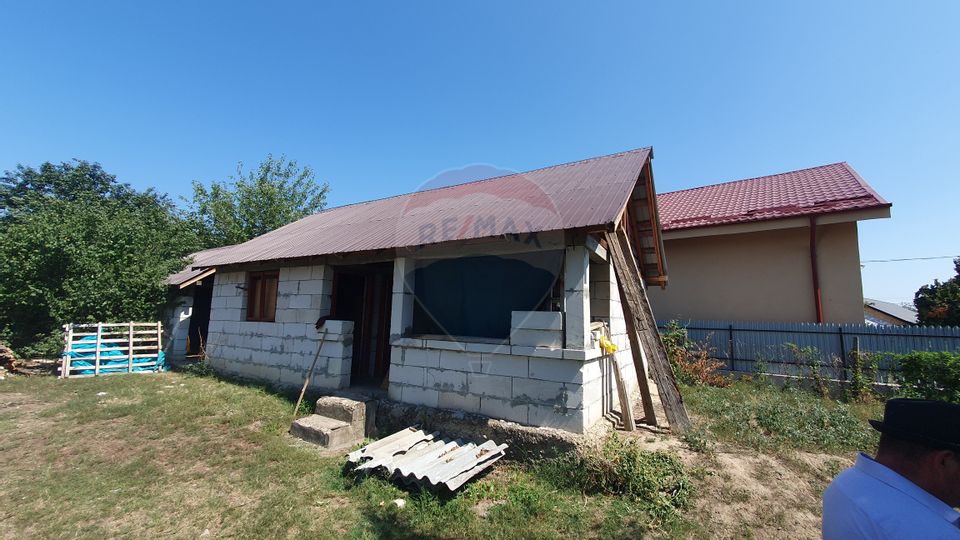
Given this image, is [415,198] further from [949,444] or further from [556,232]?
[949,444]

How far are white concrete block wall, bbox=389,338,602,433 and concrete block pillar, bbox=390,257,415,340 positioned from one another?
24 centimetres

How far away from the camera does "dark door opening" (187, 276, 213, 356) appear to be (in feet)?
37.9

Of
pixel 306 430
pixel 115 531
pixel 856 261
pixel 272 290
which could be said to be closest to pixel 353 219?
pixel 272 290

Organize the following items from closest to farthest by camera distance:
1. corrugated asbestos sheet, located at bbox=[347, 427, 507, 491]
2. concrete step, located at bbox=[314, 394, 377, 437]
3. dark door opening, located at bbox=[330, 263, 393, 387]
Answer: corrugated asbestos sheet, located at bbox=[347, 427, 507, 491] → concrete step, located at bbox=[314, 394, 377, 437] → dark door opening, located at bbox=[330, 263, 393, 387]

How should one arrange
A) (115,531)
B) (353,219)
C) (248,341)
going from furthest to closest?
(353,219), (248,341), (115,531)

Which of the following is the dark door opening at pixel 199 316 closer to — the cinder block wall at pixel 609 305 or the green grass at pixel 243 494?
Result: the green grass at pixel 243 494

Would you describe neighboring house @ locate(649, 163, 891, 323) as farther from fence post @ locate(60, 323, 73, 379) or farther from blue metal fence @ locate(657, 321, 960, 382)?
fence post @ locate(60, 323, 73, 379)

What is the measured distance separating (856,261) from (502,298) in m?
8.95

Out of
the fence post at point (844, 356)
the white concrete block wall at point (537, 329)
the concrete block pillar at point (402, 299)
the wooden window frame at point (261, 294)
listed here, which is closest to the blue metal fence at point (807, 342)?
the fence post at point (844, 356)

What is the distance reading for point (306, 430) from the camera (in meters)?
5.39

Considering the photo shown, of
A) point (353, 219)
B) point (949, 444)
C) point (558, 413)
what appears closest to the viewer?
point (949, 444)

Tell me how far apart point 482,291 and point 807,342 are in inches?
300

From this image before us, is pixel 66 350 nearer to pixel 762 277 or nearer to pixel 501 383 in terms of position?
pixel 501 383

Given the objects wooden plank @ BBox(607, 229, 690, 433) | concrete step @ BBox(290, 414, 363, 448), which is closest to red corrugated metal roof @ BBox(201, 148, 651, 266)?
wooden plank @ BBox(607, 229, 690, 433)
